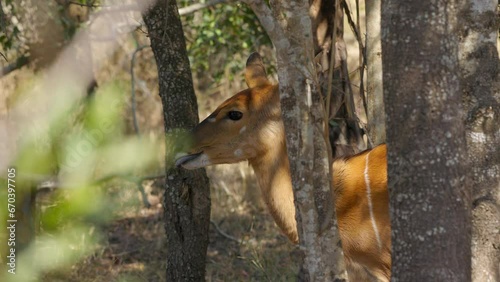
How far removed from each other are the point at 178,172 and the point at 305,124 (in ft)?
6.18

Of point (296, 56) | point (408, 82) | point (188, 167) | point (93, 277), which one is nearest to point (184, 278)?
point (188, 167)

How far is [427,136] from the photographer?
3146mm

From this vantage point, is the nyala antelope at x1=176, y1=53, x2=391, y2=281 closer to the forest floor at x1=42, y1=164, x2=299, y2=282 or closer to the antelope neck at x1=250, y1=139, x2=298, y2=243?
the antelope neck at x1=250, y1=139, x2=298, y2=243

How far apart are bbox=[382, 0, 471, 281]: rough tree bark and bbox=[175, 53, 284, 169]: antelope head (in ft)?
7.11

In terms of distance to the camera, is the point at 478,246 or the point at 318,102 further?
the point at 478,246

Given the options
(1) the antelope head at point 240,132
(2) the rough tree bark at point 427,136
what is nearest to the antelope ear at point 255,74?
(1) the antelope head at point 240,132

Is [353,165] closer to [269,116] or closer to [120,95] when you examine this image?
[269,116]

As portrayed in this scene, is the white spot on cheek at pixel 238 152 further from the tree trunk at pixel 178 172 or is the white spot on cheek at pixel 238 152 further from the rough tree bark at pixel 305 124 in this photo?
the rough tree bark at pixel 305 124

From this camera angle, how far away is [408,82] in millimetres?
3152

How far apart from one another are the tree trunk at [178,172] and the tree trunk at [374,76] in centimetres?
129

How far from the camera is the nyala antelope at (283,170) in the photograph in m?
5.07

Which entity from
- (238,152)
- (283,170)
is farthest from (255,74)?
(283,170)

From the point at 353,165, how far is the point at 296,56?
1.68 metres

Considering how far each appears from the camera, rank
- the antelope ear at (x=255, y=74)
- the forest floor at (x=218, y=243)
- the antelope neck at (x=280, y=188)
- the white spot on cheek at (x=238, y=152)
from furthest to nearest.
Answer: the forest floor at (x=218, y=243)
the antelope ear at (x=255, y=74)
the white spot on cheek at (x=238, y=152)
the antelope neck at (x=280, y=188)
